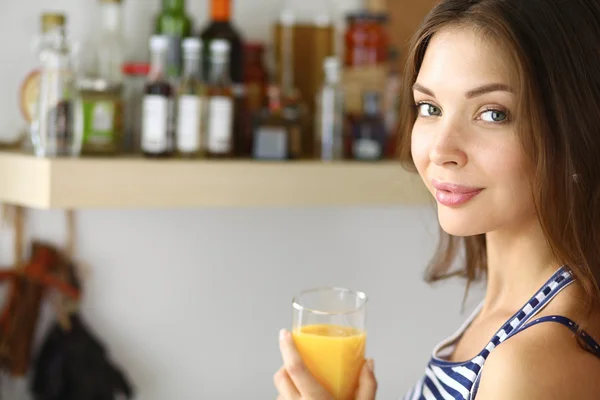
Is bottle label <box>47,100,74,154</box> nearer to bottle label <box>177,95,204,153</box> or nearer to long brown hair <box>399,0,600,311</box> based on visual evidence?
bottle label <box>177,95,204,153</box>

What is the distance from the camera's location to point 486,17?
0.77 meters

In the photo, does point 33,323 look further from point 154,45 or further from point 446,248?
point 446,248

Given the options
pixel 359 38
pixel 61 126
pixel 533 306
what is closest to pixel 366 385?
pixel 533 306

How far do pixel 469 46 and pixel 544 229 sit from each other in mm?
182

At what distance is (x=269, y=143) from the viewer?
1.52 meters

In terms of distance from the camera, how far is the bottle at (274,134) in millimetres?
1522

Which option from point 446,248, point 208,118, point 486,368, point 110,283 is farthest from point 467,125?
point 110,283

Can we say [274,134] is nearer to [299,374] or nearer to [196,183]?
[196,183]

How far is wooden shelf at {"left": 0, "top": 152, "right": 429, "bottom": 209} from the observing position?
134 centimetres

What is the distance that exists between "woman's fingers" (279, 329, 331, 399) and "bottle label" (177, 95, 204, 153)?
0.61 m

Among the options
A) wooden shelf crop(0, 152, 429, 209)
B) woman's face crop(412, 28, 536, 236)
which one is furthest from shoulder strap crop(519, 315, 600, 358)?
wooden shelf crop(0, 152, 429, 209)

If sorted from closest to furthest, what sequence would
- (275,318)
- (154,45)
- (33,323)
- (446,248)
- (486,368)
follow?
(486,368), (446,248), (154,45), (33,323), (275,318)

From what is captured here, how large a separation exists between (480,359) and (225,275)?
3.31ft

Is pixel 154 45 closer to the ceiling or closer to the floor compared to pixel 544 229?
closer to the ceiling
